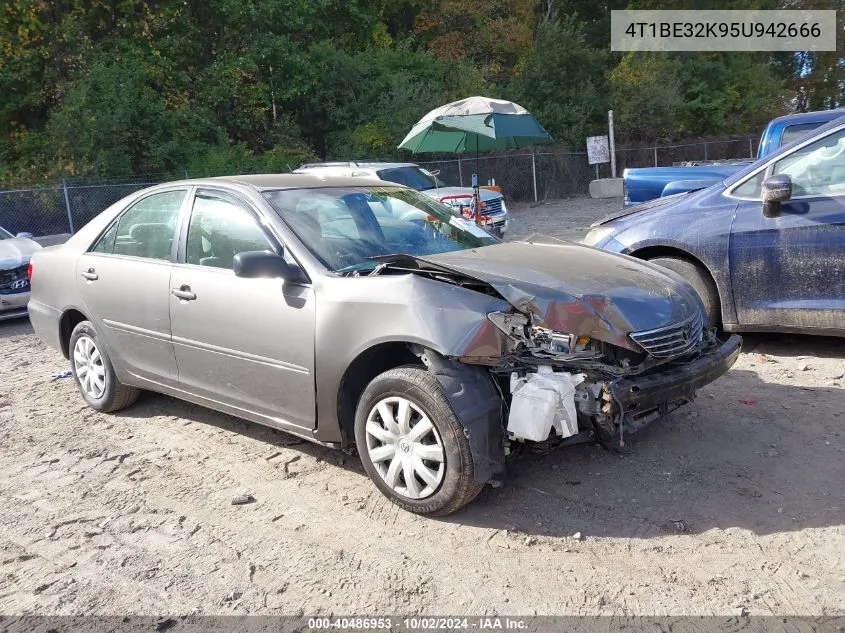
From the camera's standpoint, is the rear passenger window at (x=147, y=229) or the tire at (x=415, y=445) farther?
the rear passenger window at (x=147, y=229)

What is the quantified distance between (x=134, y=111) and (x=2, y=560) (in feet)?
62.6

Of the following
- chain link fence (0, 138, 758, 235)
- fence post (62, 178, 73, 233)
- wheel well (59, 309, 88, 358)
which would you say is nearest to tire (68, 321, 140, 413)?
wheel well (59, 309, 88, 358)

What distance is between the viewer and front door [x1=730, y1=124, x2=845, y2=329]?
208 inches

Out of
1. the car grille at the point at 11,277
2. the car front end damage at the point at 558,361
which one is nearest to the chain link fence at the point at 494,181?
the car grille at the point at 11,277

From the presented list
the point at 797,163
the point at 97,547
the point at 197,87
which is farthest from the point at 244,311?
the point at 197,87

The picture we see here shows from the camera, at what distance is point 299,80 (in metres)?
24.9

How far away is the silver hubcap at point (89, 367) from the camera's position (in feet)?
17.4

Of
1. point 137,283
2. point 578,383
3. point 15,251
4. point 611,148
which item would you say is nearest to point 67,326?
point 137,283

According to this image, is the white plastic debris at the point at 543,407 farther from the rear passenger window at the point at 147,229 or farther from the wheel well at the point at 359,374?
the rear passenger window at the point at 147,229

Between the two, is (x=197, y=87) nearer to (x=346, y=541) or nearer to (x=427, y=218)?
(x=427, y=218)

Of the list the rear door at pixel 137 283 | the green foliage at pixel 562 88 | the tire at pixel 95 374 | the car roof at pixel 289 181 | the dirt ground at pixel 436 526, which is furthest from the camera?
the green foliage at pixel 562 88

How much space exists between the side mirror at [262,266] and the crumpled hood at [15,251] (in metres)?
6.79

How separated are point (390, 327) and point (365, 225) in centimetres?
110

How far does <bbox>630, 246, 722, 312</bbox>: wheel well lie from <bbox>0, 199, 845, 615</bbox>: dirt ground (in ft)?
3.42
